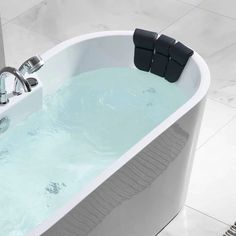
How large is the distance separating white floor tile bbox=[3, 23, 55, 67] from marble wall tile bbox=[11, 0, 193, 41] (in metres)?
0.06

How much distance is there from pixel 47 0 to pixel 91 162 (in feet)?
6.03

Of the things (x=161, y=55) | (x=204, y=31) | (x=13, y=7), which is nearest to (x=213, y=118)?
(x=161, y=55)

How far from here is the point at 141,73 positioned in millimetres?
2945

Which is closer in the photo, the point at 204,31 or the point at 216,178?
the point at 216,178

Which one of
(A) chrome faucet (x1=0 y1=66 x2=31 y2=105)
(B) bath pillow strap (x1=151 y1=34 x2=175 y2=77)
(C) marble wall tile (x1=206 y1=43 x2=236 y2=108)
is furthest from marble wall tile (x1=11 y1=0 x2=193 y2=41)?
(A) chrome faucet (x1=0 y1=66 x2=31 y2=105)

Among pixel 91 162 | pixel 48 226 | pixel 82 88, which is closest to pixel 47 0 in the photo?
pixel 82 88

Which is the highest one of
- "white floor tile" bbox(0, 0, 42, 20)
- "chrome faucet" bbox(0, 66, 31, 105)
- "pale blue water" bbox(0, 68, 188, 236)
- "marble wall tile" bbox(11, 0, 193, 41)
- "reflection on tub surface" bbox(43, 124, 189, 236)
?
"chrome faucet" bbox(0, 66, 31, 105)

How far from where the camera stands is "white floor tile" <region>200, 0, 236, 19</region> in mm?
4262

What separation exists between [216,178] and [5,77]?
1124mm

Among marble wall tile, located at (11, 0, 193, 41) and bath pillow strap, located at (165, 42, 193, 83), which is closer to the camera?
bath pillow strap, located at (165, 42, 193, 83)

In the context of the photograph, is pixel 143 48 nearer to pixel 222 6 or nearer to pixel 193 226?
pixel 193 226

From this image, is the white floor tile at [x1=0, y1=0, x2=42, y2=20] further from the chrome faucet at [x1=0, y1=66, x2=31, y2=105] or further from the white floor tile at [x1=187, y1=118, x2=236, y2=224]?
the chrome faucet at [x1=0, y1=66, x2=31, y2=105]

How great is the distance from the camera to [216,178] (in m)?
3.08

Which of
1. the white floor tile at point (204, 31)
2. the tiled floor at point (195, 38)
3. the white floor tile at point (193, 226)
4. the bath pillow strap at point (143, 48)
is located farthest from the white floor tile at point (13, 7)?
the white floor tile at point (193, 226)
